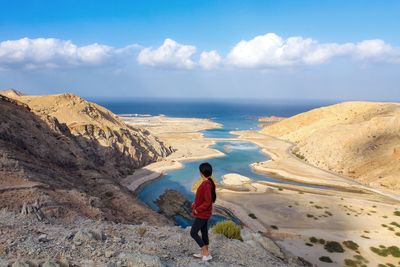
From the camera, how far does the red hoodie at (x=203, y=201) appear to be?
1129 cm

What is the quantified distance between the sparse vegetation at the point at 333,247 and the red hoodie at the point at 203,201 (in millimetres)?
→ 29311

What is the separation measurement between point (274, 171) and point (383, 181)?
69.0ft

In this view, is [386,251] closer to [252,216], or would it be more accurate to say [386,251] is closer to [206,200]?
[252,216]

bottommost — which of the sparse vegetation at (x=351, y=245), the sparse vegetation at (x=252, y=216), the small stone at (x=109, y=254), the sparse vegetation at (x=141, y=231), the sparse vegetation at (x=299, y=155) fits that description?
the sparse vegetation at (x=351, y=245)

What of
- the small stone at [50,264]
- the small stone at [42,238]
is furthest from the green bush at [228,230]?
the small stone at [50,264]

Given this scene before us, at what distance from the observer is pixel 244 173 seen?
7244cm

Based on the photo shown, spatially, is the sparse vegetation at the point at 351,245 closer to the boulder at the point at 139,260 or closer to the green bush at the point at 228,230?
the green bush at the point at 228,230

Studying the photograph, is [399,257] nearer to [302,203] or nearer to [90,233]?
[302,203]

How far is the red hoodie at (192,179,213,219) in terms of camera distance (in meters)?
11.3

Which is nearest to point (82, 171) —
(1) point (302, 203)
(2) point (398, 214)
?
(1) point (302, 203)

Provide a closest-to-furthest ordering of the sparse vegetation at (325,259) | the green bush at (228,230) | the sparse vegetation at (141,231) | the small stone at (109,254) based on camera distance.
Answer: the small stone at (109,254) < the sparse vegetation at (141,231) < the green bush at (228,230) < the sparse vegetation at (325,259)

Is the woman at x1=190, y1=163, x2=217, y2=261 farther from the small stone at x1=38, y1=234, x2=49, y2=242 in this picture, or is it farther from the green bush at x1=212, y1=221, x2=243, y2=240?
the small stone at x1=38, y1=234, x2=49, y2=242

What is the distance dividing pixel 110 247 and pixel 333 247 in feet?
103

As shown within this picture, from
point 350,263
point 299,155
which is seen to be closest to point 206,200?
point 350,263
